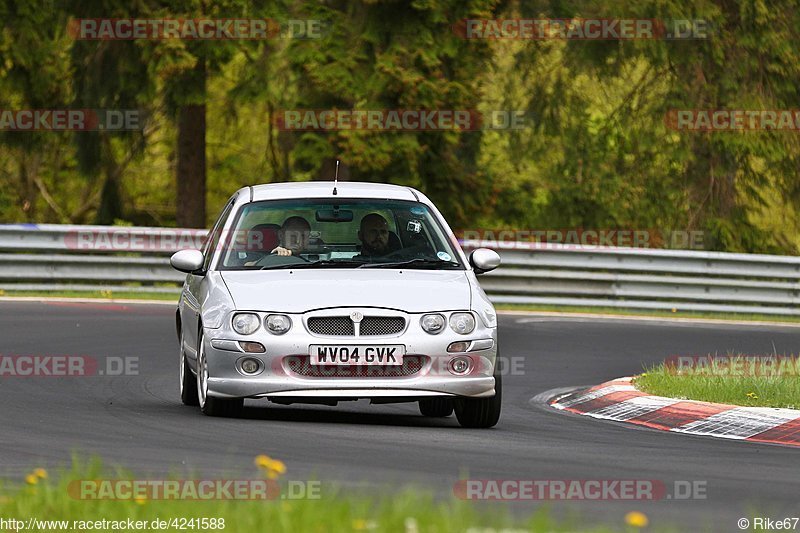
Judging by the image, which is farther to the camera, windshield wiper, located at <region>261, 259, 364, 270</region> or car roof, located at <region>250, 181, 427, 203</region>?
car roof, located at <region>250, 181, 427, 203</region>

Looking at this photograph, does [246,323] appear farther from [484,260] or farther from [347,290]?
[484,260]

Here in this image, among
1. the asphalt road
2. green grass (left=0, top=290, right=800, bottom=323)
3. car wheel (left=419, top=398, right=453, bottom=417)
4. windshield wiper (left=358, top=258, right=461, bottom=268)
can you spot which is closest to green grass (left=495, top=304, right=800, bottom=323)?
green grass (left=0, top=290, right=800, bottom=323)

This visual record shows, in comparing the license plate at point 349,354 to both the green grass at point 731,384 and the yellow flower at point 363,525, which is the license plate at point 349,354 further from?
the yellow flower at point 363,525

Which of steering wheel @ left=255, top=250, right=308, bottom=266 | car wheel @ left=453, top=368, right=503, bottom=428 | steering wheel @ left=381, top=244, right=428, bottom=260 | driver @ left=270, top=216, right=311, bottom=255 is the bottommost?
car wheel @ left=453, top=368, right=503, bottom=428

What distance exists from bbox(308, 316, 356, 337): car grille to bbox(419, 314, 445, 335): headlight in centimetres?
44

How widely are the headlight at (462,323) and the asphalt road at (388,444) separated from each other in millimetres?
640

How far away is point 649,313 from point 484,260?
42.8ft

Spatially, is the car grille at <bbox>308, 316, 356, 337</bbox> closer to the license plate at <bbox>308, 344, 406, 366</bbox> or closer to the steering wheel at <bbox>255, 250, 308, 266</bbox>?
the license plate at <bbox>308, 344, 406, 366</bbox>

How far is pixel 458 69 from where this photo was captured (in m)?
31.8

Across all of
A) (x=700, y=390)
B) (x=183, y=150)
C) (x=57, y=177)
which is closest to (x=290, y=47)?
(x=183, y=150)

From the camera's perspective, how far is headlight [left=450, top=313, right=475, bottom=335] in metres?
Result: 10.7

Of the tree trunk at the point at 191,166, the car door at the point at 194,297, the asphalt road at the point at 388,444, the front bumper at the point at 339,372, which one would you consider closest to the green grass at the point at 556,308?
the asphalt road at the point at 388,444

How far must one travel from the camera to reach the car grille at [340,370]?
34.4 feet

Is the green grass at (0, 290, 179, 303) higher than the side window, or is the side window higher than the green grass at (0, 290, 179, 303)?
the side window
